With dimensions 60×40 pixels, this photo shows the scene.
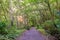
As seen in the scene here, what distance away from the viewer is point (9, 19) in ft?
70.5

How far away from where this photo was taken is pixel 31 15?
19422 mm

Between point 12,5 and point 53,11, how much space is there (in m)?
7.78

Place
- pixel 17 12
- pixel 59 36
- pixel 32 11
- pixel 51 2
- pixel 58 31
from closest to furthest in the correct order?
pixel 59 36
pixel 58 31
pixel 51 2
pixel 32 11
pixel 17 12

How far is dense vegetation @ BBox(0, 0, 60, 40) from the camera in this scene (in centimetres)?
1384

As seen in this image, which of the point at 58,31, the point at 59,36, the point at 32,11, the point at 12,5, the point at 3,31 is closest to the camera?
the point at 59,36

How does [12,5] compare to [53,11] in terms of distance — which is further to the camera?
[12,5]

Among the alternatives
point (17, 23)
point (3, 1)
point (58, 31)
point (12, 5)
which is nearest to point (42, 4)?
point (58, 31)

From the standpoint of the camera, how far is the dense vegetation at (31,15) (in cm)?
1384

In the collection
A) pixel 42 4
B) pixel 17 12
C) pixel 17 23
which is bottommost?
pixel 17 23

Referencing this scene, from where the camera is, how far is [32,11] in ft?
57.9

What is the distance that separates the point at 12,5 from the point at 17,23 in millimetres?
4112

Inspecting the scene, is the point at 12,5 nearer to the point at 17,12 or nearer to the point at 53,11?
the point at 17,12

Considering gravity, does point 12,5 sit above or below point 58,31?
above

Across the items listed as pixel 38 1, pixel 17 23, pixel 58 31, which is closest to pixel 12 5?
pixel 17 23
